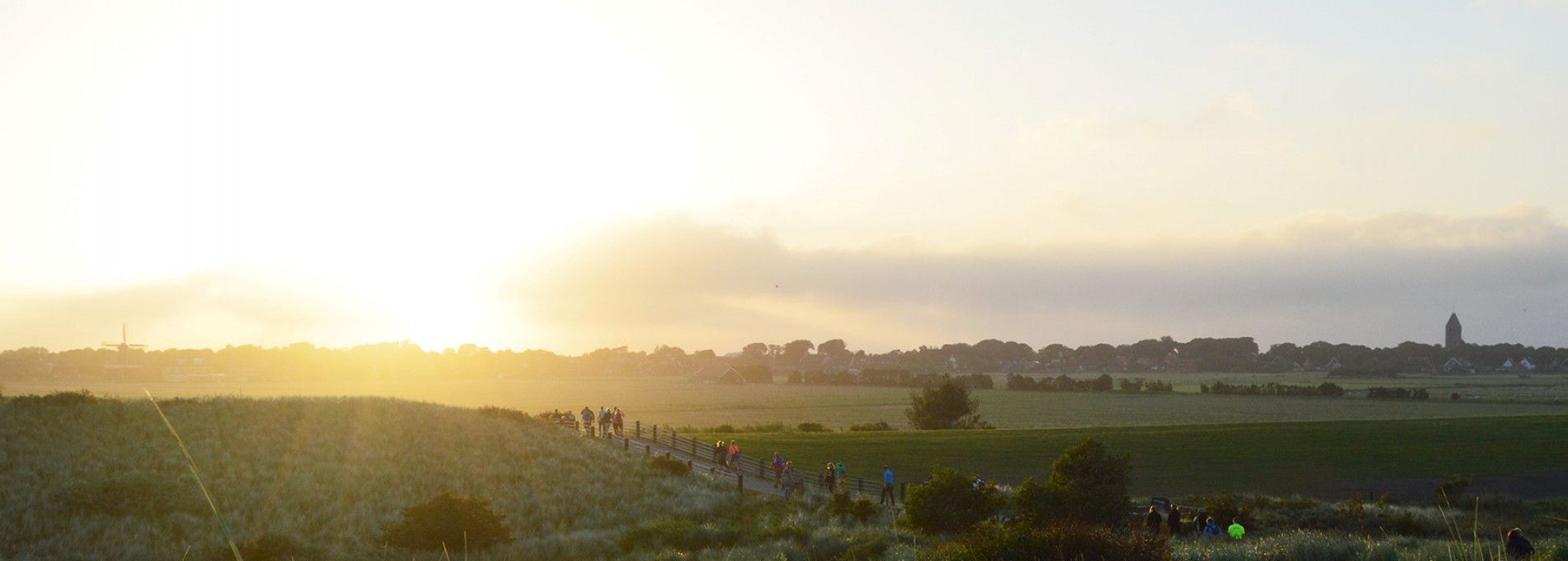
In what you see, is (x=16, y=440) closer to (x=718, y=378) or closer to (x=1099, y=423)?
(x=1099, y=423)

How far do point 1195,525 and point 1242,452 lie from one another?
3161cm

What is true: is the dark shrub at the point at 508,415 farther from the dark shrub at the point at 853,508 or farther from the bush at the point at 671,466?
the dark shrub at the point at 853,508

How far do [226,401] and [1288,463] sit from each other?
48.5 meters

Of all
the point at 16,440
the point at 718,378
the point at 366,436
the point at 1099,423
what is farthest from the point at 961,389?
the point at 718,378

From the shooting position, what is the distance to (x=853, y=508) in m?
32.9

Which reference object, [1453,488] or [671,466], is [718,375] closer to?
[671,466]

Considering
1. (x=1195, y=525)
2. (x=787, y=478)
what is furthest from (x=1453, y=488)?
(x=787, y=478)

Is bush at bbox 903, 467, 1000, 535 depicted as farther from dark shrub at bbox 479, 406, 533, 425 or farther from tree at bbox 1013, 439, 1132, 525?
dark shrub at bbox 479, 406, 533, 425

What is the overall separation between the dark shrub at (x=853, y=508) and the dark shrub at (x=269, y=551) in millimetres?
11774

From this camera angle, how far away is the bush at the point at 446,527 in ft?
89.5

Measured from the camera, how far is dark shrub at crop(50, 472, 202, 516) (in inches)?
1174

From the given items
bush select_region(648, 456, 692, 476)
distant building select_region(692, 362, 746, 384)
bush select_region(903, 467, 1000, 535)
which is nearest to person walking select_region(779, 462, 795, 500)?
bush select_region(648, 456, 692, 476)

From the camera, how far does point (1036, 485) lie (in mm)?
26203

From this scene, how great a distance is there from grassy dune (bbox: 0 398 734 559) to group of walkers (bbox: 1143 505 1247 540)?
519 inches
